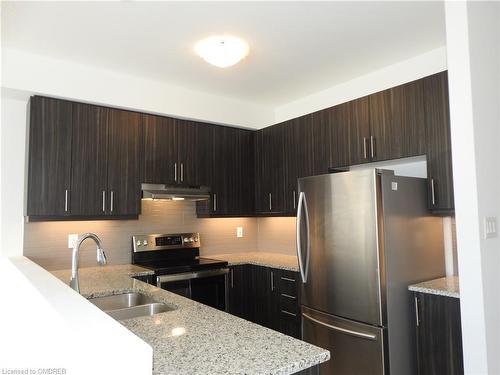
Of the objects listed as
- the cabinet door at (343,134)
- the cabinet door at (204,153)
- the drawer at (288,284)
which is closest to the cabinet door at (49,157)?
the cabinet door at (204,153)

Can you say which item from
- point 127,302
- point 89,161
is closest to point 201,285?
point 127,302

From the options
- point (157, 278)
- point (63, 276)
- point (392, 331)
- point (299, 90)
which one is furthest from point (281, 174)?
point (63, 276)

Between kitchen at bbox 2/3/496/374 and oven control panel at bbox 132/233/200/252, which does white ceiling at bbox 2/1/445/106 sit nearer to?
kitchen at bbox 2/3/496/374

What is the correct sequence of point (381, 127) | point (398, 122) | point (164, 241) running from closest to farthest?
point (398, 122) → point (381, 127) → point (164, 241)

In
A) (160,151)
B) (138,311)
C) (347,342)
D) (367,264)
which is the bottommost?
(347,342)

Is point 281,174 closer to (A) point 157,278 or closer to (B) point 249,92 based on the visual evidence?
(B) point 249,92

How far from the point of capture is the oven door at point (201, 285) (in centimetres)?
304

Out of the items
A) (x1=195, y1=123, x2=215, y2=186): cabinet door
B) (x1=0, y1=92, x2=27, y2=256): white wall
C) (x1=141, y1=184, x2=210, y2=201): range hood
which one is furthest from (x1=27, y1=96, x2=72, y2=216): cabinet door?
(x1=195, y1=123, x2=215, y2=186): cabinet door

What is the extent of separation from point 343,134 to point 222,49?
121 centimetres

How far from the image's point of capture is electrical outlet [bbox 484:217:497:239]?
6.09ft

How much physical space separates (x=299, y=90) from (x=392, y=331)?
2299 mm

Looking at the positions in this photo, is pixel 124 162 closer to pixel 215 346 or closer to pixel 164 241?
pixel 164 241

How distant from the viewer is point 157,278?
117 inches

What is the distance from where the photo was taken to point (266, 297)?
335cm
